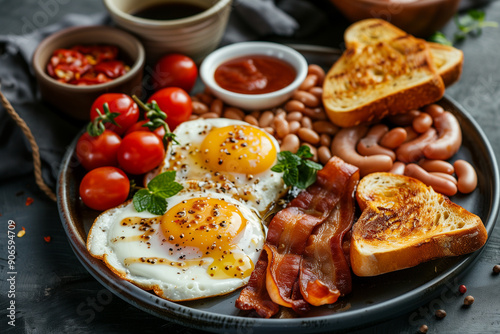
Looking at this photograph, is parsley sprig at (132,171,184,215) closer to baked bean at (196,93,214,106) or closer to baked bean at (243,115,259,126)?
baked bean at (243,115,259,126)

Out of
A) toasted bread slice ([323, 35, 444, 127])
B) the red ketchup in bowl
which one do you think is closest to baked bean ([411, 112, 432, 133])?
toasted bread slice ([323, 35, 444, 127])

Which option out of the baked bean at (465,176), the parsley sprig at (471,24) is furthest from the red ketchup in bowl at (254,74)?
the parsley sprig at (471,24)

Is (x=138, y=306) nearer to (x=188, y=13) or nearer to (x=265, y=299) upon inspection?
(x=265, y=299)

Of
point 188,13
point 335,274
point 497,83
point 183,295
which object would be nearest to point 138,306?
point 183,295

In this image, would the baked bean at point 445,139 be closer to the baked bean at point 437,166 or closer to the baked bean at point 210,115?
the baked bean at point 437,166

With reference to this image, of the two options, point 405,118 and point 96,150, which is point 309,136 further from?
point 96,150

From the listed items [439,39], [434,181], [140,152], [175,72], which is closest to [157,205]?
[140,152]
